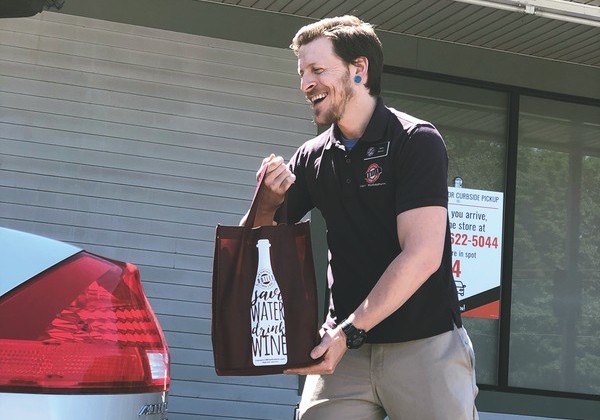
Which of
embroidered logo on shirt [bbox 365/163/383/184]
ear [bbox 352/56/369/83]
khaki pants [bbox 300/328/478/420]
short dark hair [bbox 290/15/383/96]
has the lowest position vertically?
khaki pants [bbox 300/328/478/420]

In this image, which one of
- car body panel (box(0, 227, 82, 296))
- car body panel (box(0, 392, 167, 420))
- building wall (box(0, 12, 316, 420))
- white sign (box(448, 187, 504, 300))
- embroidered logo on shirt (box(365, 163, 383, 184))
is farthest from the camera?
white sign (box(448, 187, 504, 300))

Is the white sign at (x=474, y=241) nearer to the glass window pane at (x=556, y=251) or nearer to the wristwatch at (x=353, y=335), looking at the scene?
the glass window pane at (x=556, y=251)

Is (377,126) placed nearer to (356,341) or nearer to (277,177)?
(277,177)

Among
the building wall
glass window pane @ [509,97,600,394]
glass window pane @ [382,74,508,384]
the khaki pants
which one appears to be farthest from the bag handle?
glass window pane @ [509,97,600,394]

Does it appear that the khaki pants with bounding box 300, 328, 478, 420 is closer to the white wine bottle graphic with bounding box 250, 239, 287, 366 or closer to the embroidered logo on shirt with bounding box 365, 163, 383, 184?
the white wine bottle graphic with bounding box 250, 239, 287, 366

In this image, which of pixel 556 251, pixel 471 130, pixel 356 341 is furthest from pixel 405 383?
pixel 556 251

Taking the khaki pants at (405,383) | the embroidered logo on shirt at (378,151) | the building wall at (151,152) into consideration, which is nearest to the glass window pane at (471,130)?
the building wall at (151,152)

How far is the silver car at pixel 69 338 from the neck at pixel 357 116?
994 mm

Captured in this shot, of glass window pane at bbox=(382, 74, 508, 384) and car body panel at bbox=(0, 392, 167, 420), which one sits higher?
glass window pane at bbox=(382, 74, 508, 384)

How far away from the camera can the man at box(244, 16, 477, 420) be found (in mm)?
3160

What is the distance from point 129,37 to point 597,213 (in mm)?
4404

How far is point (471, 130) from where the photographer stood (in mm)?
8961

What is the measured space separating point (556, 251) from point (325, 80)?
20.5 feet

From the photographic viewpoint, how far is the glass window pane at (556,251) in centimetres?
895
